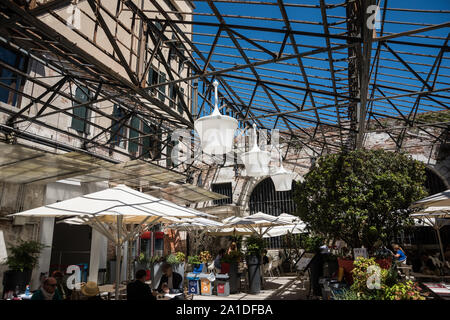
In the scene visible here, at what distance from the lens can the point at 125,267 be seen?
1199cm

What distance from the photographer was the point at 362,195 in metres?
5.80

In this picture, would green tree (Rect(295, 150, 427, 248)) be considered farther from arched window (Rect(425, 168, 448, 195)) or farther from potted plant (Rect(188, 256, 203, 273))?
arched window (Rect(425, 168, 448, 195))

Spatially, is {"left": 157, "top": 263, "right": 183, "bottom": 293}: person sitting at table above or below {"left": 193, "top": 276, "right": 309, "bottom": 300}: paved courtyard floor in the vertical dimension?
above

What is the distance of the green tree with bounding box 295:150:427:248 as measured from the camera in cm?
580

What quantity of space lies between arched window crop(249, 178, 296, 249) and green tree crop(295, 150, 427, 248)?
9879mm

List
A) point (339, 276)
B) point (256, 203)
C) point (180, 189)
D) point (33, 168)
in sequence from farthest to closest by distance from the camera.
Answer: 1. point (256, 203)
2. point (180, 189)
3. point (33, 168)
4. point (339, 276)

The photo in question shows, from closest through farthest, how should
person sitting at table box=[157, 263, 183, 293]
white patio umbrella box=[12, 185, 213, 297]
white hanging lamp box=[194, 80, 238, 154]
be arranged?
white hanging lamp box=[194, 80, 238, 154] → white patio umbrella box=[12, 185, 213, 297] → person sitting at table box=[157, 263, 183, 293]

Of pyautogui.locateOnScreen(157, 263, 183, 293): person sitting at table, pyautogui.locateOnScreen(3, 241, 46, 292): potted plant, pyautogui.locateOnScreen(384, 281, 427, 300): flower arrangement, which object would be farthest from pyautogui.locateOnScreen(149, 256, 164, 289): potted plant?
pyautogui.locateOnScreen(384, 281, 427, 300): flower arrangement

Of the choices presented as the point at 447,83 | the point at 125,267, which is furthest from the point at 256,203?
the point at 447,83

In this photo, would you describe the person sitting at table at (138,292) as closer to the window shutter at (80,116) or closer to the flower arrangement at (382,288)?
the flower arrangement at (382,288)

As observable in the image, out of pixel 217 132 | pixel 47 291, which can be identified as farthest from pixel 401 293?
pixel 47 291

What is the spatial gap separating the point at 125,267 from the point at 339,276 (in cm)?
899

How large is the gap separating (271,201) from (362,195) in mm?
11275
